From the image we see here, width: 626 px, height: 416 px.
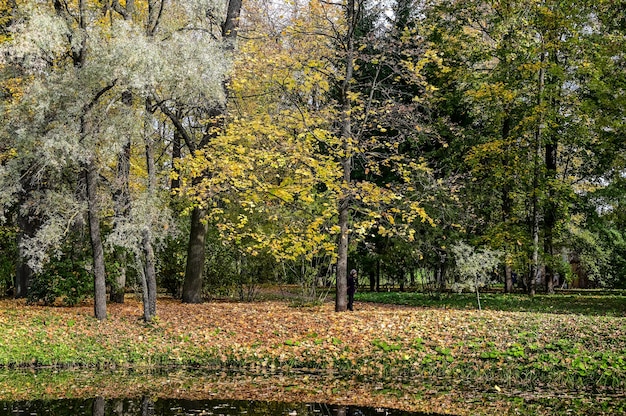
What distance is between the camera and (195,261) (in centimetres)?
1825

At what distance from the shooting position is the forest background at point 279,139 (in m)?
13.4

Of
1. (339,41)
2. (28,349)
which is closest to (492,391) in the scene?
(28,349)

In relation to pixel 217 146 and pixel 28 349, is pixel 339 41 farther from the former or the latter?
pixel 28 349

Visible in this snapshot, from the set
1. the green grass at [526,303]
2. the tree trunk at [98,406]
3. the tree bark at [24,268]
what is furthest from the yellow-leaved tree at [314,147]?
the tree trunk at [98,406]

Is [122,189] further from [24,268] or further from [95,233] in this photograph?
[24,268]

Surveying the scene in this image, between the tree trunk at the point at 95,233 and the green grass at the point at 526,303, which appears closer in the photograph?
the tree trunk at the point at 95,233

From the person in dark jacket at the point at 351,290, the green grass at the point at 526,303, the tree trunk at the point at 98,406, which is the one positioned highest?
the person in dark jacket at the point at 351,290

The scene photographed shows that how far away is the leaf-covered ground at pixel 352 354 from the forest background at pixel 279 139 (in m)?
1.52

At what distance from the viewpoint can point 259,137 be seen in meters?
16.9

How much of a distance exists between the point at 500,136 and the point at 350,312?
11.6 metres

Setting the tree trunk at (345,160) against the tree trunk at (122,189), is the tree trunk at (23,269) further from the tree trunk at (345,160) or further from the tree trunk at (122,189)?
the tree trunk at (345,160)

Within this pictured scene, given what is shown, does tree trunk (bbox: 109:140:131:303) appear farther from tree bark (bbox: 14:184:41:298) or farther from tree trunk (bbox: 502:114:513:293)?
tree trunk (bbox: 502:114:513:293)

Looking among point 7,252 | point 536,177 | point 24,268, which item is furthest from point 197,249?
point 536,177

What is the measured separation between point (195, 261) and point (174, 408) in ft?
34.2
